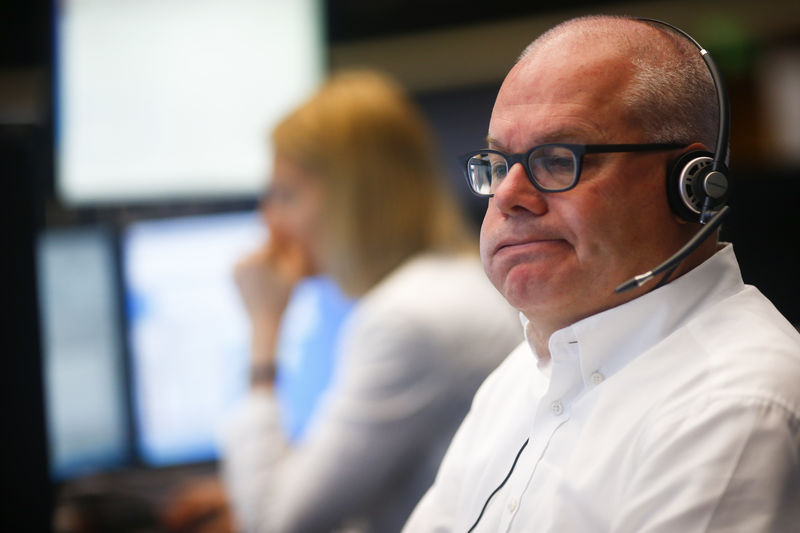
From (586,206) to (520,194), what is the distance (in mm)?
50

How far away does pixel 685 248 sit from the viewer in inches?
23.1

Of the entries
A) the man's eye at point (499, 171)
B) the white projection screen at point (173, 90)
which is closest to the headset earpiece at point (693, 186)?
the man's eye at point (499, 171)

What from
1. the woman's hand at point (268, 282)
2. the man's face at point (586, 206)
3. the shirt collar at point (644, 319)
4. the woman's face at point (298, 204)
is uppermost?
the man's face at point (586, 206)

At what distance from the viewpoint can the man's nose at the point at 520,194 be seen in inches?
24.6

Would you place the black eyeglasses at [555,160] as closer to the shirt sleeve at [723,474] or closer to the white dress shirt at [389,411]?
the shirt sleeve at [723,474]

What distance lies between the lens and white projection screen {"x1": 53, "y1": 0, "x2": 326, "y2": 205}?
1800 millimetres

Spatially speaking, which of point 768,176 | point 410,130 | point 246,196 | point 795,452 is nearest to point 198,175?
point 246,196

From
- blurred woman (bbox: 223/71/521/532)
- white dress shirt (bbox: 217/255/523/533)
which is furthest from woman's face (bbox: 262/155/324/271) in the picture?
white dress shirt (bbox: 217/255/523/533)

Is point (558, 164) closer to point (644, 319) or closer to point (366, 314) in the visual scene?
point (644, 319)

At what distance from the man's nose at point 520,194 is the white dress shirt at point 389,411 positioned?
2.18ft

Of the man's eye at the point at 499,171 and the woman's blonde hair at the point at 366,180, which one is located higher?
the man's eye at the point at 499,171

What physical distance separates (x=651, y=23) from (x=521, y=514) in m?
0.37

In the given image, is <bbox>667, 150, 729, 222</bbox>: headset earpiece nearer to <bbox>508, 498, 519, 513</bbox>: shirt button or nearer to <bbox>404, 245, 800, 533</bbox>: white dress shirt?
<bbox>404, 245, 800, 533</bbox>: white dress shirt

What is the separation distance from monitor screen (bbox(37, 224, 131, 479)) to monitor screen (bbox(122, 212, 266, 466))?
0.11ft
